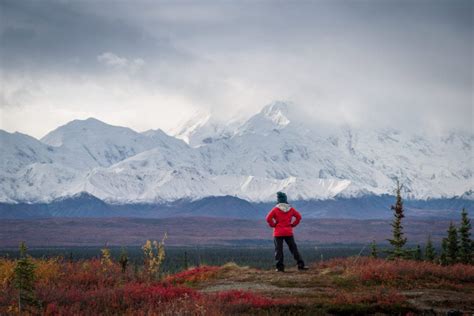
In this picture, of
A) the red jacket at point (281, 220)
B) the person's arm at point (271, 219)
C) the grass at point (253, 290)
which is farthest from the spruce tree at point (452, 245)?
the person's arm at point (271, 219)

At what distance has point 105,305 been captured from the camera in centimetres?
1593

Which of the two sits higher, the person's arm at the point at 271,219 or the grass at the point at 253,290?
the person's arm at the point at 271,219

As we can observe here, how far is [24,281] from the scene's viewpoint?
49.5ft

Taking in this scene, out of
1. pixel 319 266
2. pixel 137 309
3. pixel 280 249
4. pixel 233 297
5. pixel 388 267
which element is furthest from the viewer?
pixel 319 266

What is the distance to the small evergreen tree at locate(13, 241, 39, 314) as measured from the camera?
1487 centimetres

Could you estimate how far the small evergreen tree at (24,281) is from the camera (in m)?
14.9

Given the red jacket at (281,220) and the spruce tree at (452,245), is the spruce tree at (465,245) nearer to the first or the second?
the spruce tree at (452,245)

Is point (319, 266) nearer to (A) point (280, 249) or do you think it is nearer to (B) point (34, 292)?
(A) point (280, 249)

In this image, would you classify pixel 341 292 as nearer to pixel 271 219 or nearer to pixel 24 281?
pixel 271 219

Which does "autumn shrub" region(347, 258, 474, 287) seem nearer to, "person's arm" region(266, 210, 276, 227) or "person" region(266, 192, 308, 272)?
"person" region(266, 192, 308, 272)

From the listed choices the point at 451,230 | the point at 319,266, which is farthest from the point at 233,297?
the point at 451,230

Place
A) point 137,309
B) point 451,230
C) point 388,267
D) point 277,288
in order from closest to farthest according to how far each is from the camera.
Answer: point 137,309 < point 277,288 < point 388,267 < point 451,230

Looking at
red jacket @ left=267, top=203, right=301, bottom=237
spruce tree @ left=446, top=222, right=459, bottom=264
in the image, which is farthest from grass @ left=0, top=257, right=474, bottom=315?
spruce tree @ left=446, top=222, right=459, bottom=264

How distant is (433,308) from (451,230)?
35.6 m
